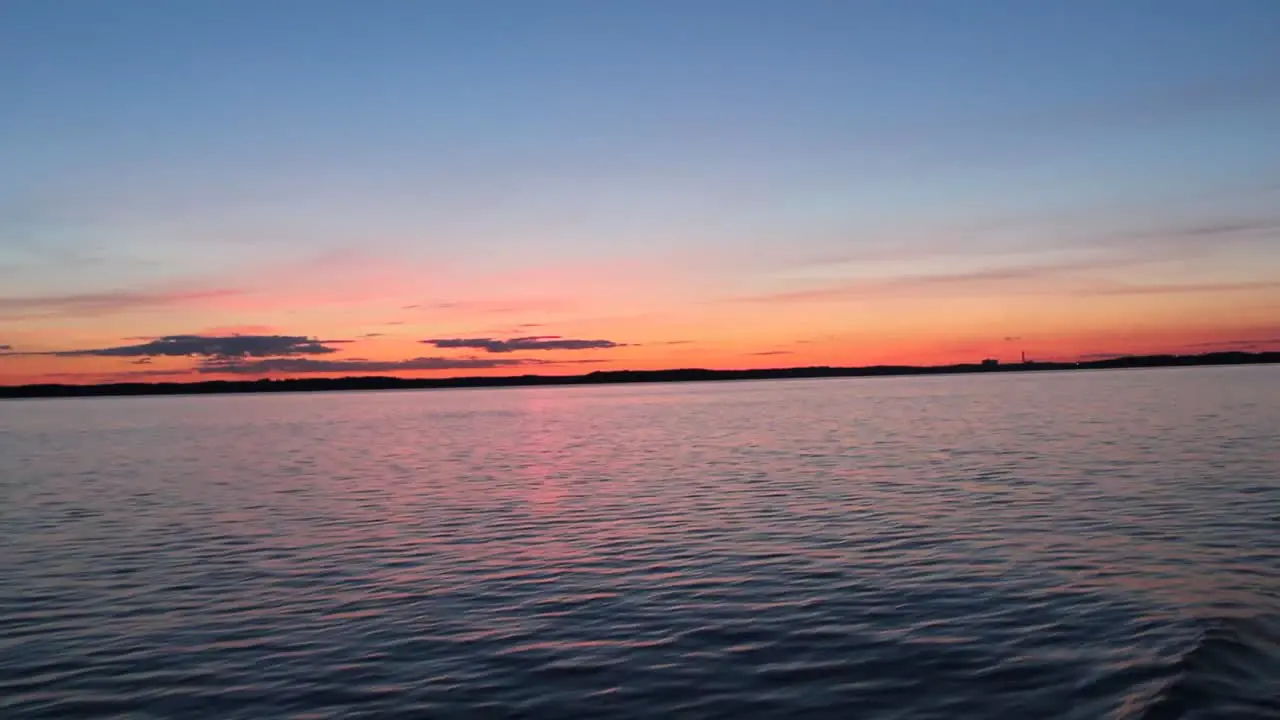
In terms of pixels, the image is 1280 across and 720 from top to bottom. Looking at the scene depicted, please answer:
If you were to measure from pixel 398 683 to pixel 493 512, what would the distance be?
60.0 ft

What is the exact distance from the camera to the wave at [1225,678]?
1216 centimetres

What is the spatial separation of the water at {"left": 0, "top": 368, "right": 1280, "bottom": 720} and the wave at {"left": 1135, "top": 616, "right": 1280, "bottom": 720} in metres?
0.05

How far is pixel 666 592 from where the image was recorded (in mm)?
19453

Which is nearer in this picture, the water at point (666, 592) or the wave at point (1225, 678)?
the wave at point (1225, 678)

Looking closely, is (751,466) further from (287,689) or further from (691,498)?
(287,689)

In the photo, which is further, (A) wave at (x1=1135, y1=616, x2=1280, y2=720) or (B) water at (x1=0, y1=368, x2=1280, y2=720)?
(B) water at (x1=0, y1=368, x2=1280, y2=720)

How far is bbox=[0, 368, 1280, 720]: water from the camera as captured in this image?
13312 mm

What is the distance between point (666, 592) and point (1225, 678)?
952 cm

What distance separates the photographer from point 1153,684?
13.1 meters

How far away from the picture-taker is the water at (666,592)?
43.7 ft

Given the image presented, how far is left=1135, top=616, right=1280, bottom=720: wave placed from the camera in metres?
12.2

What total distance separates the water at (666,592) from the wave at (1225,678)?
0.18 ft

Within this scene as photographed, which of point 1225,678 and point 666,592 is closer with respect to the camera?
point 1225,678

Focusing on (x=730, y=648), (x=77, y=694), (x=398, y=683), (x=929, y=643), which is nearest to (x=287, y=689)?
(x=398, y=683)
